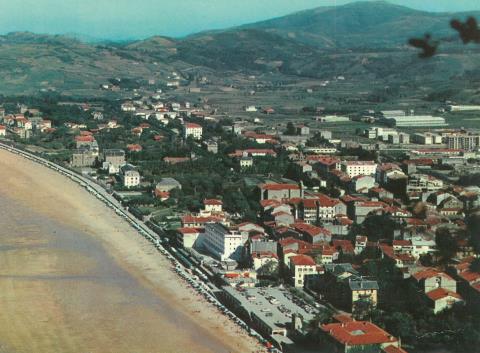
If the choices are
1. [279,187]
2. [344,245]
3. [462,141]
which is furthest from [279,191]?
[462,141]

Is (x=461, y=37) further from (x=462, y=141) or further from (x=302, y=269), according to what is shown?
(x=462, y=141)

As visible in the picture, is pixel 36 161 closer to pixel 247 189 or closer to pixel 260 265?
A: pixel 247 189

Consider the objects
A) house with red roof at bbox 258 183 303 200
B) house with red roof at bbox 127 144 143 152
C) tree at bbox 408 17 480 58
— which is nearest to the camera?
tree at bbox 408 17 480 58

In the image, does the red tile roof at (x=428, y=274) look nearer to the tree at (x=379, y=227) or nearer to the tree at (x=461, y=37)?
the tree at (x=379, y=227)

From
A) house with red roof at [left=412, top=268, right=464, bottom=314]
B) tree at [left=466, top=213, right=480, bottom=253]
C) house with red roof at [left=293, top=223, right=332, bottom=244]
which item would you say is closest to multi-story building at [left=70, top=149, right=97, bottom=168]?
house with red roof at [left=293, top=223, right=332, bottom=244]

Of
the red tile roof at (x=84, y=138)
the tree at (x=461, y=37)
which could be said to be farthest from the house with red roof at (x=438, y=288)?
the red tile roof at (x=84, y=138)

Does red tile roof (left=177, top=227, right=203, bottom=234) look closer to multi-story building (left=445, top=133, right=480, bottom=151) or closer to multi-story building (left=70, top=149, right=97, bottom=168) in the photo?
multi-story building (left=70, top=149, right=97, bottom=168)
